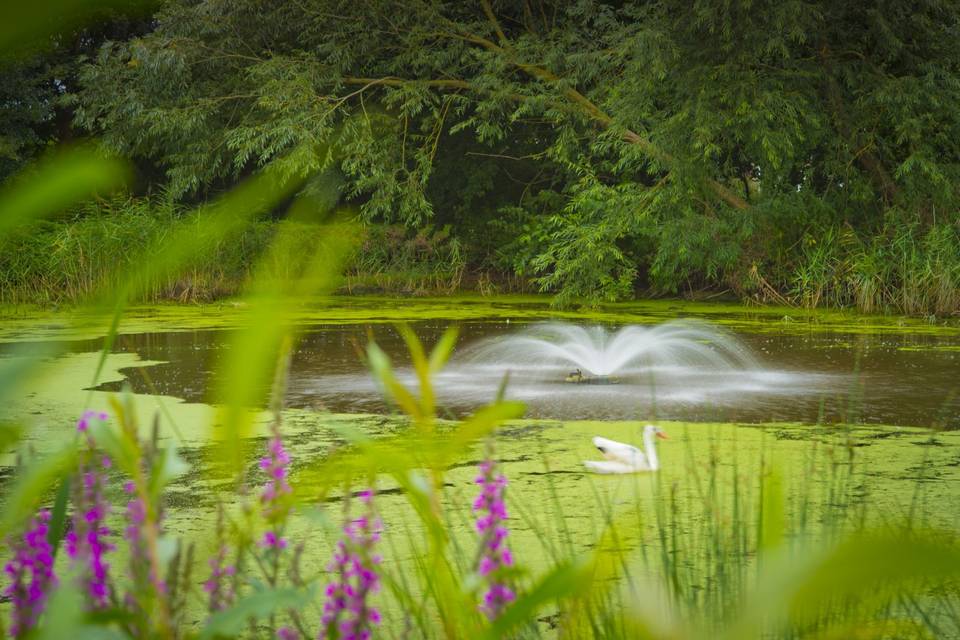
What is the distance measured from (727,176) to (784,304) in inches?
65.9

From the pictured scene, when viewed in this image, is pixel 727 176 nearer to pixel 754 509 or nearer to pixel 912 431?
pixel 912 431

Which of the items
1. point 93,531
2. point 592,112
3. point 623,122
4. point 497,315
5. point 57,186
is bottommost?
point 497,315

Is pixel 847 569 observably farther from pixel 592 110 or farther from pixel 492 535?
pixel 592 110

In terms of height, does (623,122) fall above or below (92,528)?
above

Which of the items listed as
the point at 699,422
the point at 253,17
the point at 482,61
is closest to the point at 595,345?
the point at 699,422

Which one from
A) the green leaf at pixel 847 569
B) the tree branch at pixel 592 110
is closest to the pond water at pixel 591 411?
the green leaf at pixel 847 569

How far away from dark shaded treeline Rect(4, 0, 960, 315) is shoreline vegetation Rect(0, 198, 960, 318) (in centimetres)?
5

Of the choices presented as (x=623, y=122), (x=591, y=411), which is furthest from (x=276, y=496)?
(x=623, y=122)

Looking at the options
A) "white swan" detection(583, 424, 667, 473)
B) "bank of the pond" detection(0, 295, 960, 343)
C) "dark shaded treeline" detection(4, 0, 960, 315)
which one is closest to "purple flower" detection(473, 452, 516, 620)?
"white swan" detection(583, 424, 667, 473)

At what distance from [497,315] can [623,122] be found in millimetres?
2480

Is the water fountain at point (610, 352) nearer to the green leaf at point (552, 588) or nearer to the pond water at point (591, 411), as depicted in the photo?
the pond water at point (591, 411)

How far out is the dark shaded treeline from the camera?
11.0 meters

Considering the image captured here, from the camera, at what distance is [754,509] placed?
11.0 feet

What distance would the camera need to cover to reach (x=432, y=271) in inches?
586
